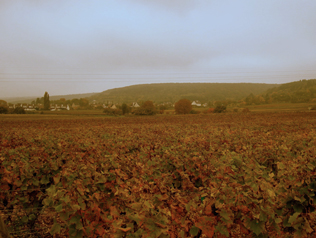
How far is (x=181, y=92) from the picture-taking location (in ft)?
550

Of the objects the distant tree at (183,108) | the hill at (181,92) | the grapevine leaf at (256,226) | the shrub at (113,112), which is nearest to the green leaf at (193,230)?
the grapevine leaf at (256,226)

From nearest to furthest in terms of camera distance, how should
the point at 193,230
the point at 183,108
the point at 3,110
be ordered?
the point at 193,230
the point at 3,110
the point at 183,108

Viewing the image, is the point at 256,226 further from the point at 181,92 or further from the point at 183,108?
the point at 181,92

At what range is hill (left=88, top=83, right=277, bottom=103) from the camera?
149363mm

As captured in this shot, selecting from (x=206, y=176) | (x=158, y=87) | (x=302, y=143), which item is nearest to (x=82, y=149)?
(x=206, y=176)

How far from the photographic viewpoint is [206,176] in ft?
15.4

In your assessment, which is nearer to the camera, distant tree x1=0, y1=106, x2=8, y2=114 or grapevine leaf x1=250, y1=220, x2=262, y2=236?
grapevine leaf x1=250, y1=220, x2=262, y2=236

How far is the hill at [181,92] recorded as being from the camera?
149363 millimetres

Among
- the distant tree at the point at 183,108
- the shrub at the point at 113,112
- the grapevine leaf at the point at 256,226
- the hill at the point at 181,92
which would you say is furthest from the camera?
the hill at the point at 181,92

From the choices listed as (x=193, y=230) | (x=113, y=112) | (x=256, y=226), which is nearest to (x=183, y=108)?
(x=113, y=112)

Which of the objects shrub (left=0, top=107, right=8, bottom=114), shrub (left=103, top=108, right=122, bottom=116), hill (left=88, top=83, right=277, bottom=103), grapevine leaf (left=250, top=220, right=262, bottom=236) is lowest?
grapevine leaf (left=250, top=220, right=262, bottom=236)

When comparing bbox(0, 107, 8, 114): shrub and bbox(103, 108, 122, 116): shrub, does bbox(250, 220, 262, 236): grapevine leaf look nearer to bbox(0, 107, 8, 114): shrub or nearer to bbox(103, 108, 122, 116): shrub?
bbox(103, 108, 122, 116): shrub

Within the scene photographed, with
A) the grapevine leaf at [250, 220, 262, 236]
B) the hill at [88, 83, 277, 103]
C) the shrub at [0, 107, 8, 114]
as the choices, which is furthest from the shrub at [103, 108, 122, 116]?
the hill at [88, 83, 277, 103]

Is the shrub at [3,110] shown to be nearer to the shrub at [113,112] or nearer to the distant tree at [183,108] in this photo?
the shrub at [113,112]
